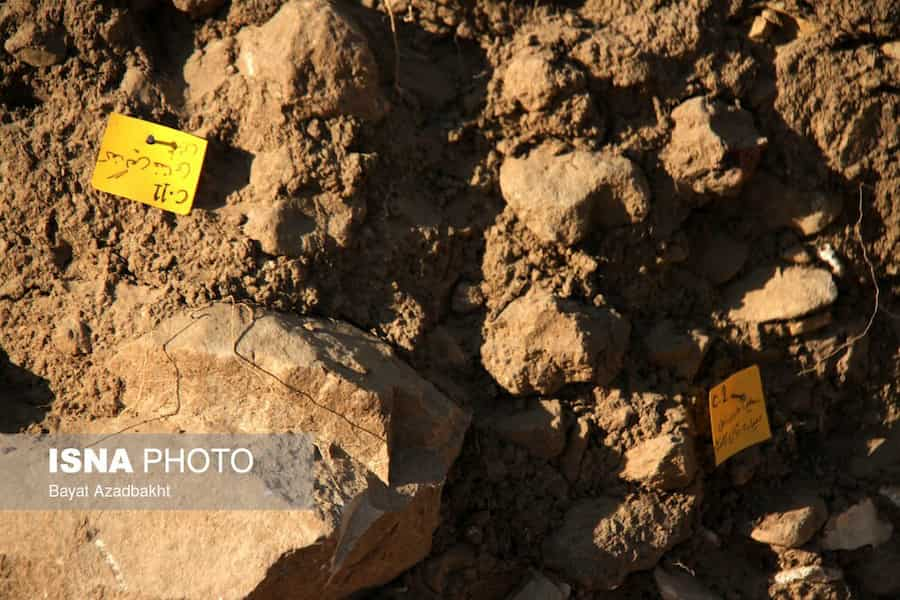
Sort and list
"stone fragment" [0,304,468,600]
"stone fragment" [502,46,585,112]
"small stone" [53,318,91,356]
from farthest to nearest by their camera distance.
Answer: "stone fragment" [502,46,585,112], "small stone" [53,318,91,356], "stone fragment" [0,304,468,600]

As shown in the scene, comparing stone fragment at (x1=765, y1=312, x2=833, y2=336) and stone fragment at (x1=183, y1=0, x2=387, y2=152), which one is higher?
stone fragment at (x1=183, y1=0, x2=387, y2=152)

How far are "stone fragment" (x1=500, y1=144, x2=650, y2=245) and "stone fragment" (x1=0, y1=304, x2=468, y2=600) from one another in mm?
374

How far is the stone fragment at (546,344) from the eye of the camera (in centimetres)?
170

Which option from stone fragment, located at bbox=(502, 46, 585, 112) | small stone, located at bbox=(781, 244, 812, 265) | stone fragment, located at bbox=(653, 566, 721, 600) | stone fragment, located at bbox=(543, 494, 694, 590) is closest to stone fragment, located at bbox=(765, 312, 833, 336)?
small stone, located at bbox=(781, 244, 812, 265)

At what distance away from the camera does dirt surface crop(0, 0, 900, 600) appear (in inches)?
64.6

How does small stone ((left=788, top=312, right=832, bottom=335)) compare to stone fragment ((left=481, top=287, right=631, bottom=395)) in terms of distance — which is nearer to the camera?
stone fragment ((left=481, top=287, right=631, bottom=395))

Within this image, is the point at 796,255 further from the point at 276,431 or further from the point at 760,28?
the point at 276,431

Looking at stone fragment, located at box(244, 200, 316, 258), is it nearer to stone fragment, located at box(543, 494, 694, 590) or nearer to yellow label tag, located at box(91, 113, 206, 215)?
yellow label tag, located at box(91, 113, 206, 215)

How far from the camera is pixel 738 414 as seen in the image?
1866 millimetres

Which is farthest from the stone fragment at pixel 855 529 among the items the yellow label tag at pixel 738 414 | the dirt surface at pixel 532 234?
the yellow label tag at pixel 738 414

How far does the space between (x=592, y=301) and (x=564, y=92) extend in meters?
0.40

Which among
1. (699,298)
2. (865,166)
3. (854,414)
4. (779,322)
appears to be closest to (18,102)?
(699,298)

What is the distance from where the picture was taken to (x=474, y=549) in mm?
1723

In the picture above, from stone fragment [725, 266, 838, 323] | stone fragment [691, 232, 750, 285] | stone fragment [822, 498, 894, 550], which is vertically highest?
stone fragment [691, 232, 750, 285]
